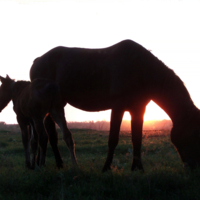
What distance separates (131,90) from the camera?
5258 millimetres

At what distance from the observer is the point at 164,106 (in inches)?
214

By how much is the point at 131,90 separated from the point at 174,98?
3.24ft

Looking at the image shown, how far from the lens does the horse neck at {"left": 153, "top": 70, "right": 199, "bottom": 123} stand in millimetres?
5137

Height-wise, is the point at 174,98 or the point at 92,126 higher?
the point at 174,98

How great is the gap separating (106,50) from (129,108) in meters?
1.63

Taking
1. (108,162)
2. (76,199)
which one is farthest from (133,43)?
(76,199)

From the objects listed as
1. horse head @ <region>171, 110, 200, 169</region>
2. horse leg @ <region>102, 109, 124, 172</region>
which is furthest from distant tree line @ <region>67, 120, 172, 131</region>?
horse leg @ <region>102, 109, 124, 172</region>

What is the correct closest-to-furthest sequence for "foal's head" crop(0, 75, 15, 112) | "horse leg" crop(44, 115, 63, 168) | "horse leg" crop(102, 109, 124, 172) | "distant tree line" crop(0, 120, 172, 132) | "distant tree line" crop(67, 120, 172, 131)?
"horse leg" crop(102, 109, 124, 172) < "horse leg" crop(44, 115, 63, 168) < "foal's head" crop(0, 75, 15, 112) < "distant tree line" crop(0, 120, 172, 132) < "distant tree line" crop(67, 120, 172, 131)

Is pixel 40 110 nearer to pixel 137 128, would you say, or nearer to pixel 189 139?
pixel 137 128

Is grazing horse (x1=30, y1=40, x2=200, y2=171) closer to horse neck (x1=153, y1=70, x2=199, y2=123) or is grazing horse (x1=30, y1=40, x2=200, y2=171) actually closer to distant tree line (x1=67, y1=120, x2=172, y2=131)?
horse neck (x1=153, y1=70, x2=199, y2=123)

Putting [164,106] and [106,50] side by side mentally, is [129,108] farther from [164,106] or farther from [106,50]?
[106,50]

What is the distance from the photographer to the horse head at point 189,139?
4859 mm

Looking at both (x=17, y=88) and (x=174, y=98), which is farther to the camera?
(x=17, y=88)

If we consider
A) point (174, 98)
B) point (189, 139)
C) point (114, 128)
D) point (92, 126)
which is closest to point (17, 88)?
point (114, 128)
